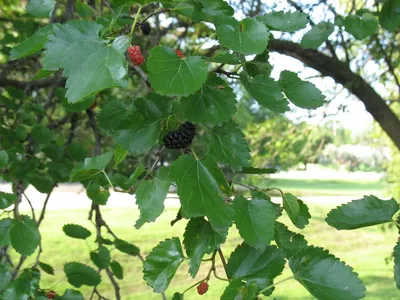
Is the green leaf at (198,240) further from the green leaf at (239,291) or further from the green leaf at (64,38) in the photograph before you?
the green leaf at (64,38)

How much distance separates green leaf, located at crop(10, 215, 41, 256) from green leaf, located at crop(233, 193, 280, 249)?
55 cm

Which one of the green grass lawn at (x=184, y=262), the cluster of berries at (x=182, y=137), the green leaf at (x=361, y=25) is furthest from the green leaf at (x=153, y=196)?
the green grass lawn at (x=184, y=262)

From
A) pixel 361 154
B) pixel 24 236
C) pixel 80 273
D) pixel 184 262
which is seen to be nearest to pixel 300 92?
pixel 24 236

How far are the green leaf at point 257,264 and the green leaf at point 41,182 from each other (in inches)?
36.3

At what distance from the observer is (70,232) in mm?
1163

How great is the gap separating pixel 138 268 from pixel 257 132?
260 centimetres

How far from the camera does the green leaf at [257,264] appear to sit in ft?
1.41

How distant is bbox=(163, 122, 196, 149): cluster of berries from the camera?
0.44 metres

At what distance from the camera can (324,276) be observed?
1.34 ft

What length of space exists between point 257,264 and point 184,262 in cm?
540

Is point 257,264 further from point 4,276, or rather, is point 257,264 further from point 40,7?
point 4,276

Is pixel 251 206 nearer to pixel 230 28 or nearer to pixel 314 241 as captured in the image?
pixel 230 28

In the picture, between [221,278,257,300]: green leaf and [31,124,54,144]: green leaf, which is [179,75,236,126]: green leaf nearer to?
[221,278,257,300]: green leaf

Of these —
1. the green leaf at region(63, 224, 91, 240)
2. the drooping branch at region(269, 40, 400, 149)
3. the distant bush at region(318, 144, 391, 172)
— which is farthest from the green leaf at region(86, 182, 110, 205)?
the distant bush at region(318, 144, 391, 172)
